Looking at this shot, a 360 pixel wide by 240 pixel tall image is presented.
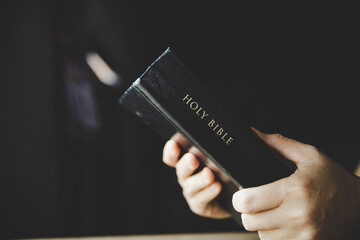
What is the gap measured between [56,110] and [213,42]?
171cm

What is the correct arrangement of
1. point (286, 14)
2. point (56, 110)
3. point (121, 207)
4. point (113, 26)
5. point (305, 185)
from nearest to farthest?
point (305, 185) < point (56, 110) < point (121, 207) < point (113, 26) < point (286, 14)

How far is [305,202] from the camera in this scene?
13.6 inches

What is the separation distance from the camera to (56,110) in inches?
39.3

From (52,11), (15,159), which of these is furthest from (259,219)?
(52,11)

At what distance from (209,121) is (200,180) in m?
0.21

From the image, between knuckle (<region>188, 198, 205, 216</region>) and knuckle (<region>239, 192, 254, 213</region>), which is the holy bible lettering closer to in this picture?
knuckle (<region>239, 192, 254, 213</region>)

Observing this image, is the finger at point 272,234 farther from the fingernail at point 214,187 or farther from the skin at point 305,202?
the fingernail at point 214,187

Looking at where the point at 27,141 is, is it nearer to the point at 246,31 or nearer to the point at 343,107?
the point at 246,31

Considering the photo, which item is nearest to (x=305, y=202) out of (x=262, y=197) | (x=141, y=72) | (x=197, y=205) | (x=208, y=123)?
(x=262, y=197)

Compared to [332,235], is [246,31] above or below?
above

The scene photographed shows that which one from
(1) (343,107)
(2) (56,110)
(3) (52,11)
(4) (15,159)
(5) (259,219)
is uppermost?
(1) (343,107)

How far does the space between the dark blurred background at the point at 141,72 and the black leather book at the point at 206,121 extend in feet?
2.62

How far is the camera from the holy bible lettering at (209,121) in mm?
347

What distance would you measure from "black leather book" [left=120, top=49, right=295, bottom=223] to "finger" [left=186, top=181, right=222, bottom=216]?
0.17 meters
